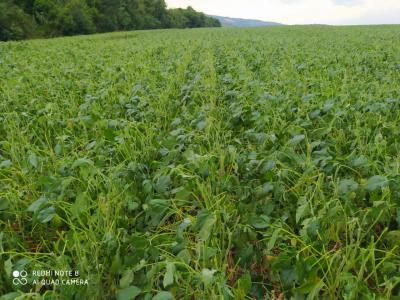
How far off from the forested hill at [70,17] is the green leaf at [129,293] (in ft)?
131

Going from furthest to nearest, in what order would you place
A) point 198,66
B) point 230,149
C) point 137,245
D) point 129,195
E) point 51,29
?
point 51,29 → point 198,66 → point 230,149 → point 129,195 → point 137,245

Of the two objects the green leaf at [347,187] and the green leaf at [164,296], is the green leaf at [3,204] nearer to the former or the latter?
the green leaf at [164,296]

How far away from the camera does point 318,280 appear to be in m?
1.75

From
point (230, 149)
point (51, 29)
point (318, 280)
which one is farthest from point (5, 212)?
point (51, 29)

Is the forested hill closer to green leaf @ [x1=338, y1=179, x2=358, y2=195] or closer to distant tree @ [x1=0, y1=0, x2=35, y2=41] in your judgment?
distant tree @ [x1=0, y1=0, x2=35, y2=41]

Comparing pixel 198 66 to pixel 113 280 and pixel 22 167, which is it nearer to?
pixel 22 167

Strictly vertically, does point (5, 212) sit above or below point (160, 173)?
below

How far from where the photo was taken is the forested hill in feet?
122

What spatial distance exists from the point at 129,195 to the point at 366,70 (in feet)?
20.0

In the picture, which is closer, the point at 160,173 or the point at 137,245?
the point at 137,245

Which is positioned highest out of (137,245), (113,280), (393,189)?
(393,189)

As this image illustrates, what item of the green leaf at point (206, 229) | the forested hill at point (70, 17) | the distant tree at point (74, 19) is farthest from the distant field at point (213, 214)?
the distant tree at point (74, 19)

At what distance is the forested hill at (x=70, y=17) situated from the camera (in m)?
37.3

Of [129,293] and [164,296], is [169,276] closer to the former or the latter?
[164,296]
